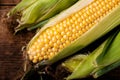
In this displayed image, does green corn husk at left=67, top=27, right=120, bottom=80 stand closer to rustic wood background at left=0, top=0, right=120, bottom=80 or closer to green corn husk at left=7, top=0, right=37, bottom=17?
rustic wood background at left=0, top=0, right=120, bottom=80

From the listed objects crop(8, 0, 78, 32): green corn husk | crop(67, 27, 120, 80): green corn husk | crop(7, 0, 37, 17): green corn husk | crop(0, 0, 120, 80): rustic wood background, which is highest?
crop(7, 0, 37, 17): green corn husk

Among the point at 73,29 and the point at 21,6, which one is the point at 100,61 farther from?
the point at 21,6

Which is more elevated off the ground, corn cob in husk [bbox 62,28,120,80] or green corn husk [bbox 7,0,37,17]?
green corn husk [bbox 7,0,37,17]

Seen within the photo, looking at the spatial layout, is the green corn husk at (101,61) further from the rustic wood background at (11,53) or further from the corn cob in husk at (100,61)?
the rustic wood background at (11,53)

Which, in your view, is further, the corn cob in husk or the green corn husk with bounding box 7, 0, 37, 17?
the green corn husk with bounding box 7, 0, 37, 17

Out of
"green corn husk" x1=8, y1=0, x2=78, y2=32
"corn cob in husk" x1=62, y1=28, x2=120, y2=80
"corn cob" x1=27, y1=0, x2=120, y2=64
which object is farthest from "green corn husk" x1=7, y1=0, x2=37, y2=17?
"corn cob in husk" x1=62, y1=28, x2=120, y2=80

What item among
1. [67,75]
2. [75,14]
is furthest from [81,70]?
[75,14]

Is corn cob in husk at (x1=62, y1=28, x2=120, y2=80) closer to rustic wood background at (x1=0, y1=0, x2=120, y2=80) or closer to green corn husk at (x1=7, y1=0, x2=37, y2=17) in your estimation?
rustic wood background at (x1=0, y1=0, x2=120, y2=80)
